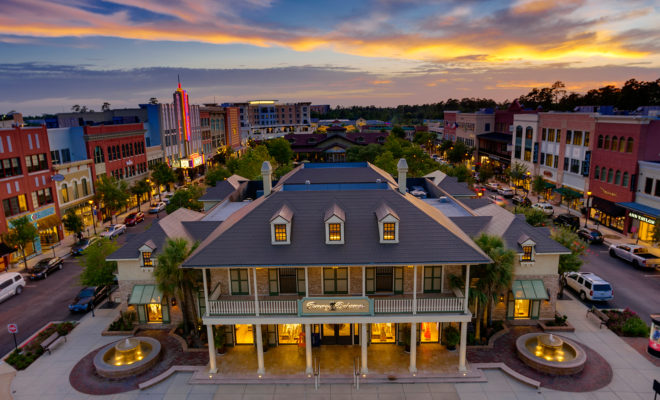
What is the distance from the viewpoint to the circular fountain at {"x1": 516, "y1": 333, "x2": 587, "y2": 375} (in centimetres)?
2275

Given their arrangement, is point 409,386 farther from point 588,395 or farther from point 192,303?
point 192,303

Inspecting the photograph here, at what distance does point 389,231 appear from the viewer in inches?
897

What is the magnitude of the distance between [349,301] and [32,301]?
96.1ft

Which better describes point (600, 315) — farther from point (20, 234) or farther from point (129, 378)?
point (20, 234)

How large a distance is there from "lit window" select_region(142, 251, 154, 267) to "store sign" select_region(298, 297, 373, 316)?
12143mm

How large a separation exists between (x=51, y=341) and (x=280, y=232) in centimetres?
1789

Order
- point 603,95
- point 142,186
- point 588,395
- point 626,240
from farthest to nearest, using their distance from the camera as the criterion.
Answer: point 603,95 < point 142,186 < point 626,240 < point 588,395

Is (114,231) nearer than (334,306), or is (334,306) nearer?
(334,306)

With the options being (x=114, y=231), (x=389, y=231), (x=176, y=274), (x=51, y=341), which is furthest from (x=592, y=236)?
(x=114, y=231)

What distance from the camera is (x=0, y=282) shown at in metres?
33.8

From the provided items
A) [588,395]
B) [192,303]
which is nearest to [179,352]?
[192,303]

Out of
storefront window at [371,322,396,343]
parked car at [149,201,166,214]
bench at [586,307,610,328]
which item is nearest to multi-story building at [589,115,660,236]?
bench at [586,307,610,328]

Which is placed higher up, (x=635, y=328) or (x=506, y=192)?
(x=506, y=192)

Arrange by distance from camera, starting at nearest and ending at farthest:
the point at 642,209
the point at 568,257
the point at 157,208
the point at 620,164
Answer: the point at 568,257 → the point at 642,209 → the point at 620,164 → the point at 157,208
